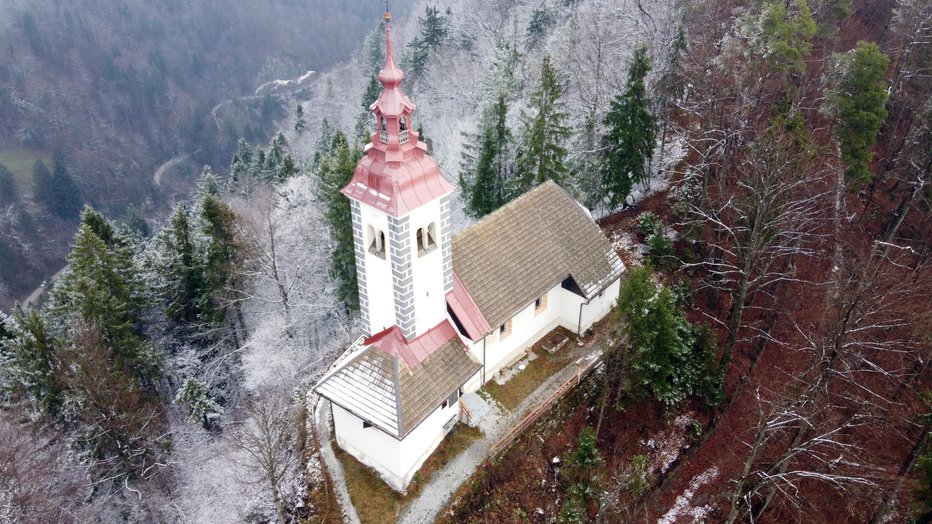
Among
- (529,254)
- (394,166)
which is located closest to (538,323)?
(529,254)

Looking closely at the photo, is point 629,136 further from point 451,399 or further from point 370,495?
point 370,495

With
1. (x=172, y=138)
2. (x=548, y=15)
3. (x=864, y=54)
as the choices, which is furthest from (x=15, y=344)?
(x=172, y=138)

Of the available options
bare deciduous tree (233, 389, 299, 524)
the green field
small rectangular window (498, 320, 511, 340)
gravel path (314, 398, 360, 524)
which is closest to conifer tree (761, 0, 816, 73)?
small rectangular window (498, 320, 511, 340)

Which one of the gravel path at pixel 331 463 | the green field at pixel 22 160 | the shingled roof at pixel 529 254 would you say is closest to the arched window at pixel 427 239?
the shingled roof at pixel 529 254

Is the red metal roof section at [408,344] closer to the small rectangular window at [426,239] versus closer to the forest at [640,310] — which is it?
the small rectangular window at [426,239]

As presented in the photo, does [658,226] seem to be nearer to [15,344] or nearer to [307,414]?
[307,414]

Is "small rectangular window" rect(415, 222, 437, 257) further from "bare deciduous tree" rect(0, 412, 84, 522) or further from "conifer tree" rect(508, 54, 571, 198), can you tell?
"bare deciduous tree" rect(0, 412, 84, 522)
